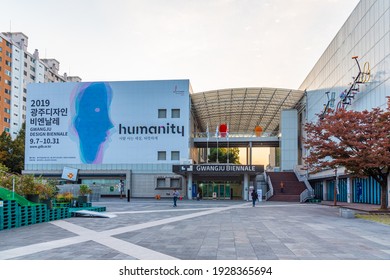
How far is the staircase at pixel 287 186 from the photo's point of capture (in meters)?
48.5

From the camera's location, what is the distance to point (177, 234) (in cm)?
1522

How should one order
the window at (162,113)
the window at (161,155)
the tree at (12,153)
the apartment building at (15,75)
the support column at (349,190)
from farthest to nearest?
the apartment building at (15,75) → the tree at (12,153) → the window at (162,113) → the window at (161,155) → the support column at (349,190)

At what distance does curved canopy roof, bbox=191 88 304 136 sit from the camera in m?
60.3

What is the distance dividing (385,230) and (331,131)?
9.68m

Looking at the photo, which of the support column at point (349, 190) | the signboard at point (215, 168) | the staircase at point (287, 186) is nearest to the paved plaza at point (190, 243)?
the support column at point (349, 190)

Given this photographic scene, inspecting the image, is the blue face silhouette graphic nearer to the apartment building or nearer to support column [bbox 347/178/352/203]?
support column [bbox 347/178/352/203]

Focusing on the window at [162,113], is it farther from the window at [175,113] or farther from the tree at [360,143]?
the tree at [360,143]

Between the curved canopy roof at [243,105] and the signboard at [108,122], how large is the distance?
17.3 feet

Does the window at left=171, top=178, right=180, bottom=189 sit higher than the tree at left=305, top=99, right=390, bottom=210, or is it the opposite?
the tree at left=305, top=99, right=390, bottom=210

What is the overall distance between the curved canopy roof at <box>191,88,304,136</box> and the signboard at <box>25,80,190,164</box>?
5.27 meters

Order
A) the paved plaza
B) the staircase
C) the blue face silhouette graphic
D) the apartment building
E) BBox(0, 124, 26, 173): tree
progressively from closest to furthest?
the paved plaza
the staircase
the blue face silhouette graphic
BBox(0, 124, 26, 173): tree
the apartment building

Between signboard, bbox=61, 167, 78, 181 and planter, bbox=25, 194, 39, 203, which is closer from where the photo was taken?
planter, bbox=25, 194, 39, 203

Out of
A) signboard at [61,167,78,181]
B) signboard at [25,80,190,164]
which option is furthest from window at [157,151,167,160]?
signboard at [61,167,78,181]

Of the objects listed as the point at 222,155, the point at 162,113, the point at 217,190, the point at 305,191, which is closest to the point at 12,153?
the point at 162,113
